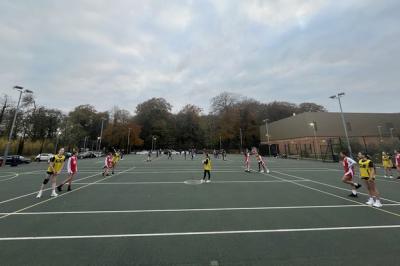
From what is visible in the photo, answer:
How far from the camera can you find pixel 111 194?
10836mm

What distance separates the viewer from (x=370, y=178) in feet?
29.2

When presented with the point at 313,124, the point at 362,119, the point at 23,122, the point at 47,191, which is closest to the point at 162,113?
the point at 23,122

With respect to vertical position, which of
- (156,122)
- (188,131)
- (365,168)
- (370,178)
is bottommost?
(370,178)

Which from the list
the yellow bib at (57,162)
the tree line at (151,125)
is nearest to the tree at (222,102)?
the tree line at (151,125)

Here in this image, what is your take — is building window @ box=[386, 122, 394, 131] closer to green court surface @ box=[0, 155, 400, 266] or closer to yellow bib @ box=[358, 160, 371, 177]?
green court surface @ box=[0, 155, 400, 266]

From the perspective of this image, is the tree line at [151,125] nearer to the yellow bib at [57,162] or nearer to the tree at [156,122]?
the tree at [156,122]

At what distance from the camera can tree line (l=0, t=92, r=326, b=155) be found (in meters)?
62.6

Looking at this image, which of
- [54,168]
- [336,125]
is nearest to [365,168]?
[54,168]

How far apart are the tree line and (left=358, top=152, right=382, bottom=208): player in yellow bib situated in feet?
218

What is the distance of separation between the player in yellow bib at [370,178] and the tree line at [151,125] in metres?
66.3

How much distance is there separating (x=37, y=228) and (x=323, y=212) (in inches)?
322

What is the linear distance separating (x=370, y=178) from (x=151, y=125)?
10257 cm

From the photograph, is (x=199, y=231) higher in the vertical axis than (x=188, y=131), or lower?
lower

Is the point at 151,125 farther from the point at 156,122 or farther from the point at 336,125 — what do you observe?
the point at 336,125
